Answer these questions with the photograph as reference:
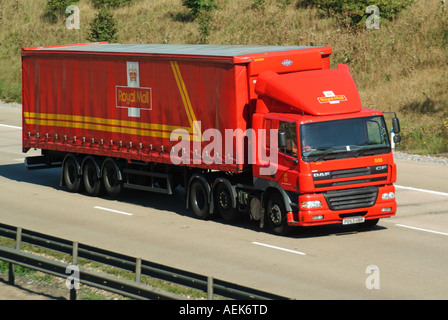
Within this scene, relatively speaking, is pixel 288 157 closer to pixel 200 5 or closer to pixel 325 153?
pixel 325 153

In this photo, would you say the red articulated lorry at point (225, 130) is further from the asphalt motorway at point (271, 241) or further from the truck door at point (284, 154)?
the asphalt motorway at point (271, 241)

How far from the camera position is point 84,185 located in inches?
926

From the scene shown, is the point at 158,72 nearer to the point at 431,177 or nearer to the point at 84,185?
the point at 84,185

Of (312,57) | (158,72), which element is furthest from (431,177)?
(158,72)

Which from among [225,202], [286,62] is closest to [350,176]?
[286,62]

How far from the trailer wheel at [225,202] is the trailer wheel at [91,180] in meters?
4.53

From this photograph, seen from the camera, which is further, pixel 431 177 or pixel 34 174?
pixel 34 174

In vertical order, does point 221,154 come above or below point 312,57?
below

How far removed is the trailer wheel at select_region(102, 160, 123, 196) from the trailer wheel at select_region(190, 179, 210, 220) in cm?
292

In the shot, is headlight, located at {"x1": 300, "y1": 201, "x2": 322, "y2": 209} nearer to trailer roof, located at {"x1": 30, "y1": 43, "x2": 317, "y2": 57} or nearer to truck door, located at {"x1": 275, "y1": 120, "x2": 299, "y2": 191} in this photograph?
truck door, located at {"x1": 275, "y1": 120, "x2": 299, "y2": 191}

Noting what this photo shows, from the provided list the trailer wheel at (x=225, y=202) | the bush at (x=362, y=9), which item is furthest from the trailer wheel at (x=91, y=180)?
the bush at (x=362, y=9)

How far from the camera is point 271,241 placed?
17766 millimetres
